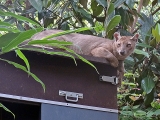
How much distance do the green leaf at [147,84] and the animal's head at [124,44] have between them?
0.25m

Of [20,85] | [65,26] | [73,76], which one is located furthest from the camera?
[65,26]

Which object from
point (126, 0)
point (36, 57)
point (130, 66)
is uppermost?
point (126, 0)

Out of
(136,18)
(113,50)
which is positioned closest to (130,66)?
(113,50)

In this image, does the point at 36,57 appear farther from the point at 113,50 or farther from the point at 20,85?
the point at 113,50

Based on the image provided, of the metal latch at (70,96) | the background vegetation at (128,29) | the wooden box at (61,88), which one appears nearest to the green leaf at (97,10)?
the background vegetation at (128,29)

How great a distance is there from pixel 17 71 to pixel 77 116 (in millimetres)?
397

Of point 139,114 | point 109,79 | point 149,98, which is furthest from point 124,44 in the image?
point 109,79

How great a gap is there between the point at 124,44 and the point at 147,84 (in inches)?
17.0

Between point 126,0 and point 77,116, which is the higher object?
point 126,0

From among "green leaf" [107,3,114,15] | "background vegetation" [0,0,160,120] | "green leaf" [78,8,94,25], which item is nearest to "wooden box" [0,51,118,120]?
"background vegetation" [0,0,160,120]

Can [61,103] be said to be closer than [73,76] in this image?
Yes

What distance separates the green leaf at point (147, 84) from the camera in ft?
8.95

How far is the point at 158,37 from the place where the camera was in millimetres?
2711

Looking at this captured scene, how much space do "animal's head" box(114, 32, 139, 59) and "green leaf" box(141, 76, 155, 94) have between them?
0.25 meters
